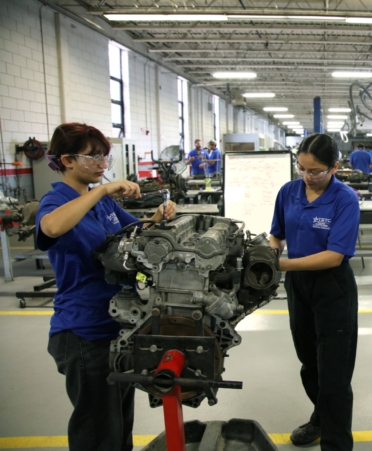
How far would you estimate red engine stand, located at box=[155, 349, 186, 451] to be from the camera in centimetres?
103

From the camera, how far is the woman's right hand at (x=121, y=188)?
1274 mm

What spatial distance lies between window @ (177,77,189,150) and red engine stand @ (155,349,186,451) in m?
12.7

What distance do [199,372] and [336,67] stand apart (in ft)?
40.9

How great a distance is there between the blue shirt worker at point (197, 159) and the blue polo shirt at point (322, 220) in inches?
285

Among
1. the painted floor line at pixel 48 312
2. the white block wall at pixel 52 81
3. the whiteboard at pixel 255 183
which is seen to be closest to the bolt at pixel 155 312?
the painted floor line at pixel 48 312

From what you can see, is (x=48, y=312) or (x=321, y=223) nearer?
(x=321, y=223)

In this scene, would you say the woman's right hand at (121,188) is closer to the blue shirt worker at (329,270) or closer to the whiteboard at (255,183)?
the blue shirt worker at (329,270)

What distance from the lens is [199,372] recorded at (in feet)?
3.54

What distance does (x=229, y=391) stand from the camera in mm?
2475

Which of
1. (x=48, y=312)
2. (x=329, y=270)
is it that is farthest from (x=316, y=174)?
(x=48, y=312)

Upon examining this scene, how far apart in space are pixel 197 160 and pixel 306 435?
7.79 metres

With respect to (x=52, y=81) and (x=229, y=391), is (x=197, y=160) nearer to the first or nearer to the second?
(x=52, y=81)

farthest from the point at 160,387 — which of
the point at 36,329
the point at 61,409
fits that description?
the point at 36,329

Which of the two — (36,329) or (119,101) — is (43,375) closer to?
(36,329)
